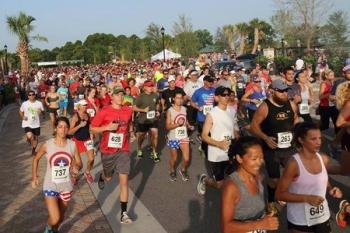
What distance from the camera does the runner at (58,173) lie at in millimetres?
5781

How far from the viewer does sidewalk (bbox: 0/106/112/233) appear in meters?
6.75

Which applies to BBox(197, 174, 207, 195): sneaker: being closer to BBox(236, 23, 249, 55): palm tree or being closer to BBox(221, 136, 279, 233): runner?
BBox(221, 136, 279, 233): runner

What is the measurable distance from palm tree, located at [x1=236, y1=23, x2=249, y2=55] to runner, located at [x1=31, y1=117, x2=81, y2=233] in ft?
168

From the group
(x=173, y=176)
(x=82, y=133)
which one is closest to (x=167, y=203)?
(x=173, y=176)

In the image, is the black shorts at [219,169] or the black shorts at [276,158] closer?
the black shorts at [276,158]

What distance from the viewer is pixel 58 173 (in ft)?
19.3

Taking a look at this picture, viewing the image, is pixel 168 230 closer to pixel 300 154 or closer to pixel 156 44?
pixel 300 154

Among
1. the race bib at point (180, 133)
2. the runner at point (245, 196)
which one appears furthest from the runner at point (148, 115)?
the runner at point (245, 196)

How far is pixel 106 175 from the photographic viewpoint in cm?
733

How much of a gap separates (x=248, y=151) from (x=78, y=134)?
20.8 ft

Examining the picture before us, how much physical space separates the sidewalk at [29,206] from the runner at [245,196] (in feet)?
10.9

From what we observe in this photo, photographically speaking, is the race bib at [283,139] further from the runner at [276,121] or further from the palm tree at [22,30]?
the palm tree at [22,30]

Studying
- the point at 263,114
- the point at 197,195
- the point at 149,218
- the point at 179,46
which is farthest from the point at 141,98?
the point at 179,46

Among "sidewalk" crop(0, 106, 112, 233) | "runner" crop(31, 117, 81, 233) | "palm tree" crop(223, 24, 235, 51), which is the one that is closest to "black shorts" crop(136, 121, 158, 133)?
"sidewalk" crop(0, 106, 112, 233)
